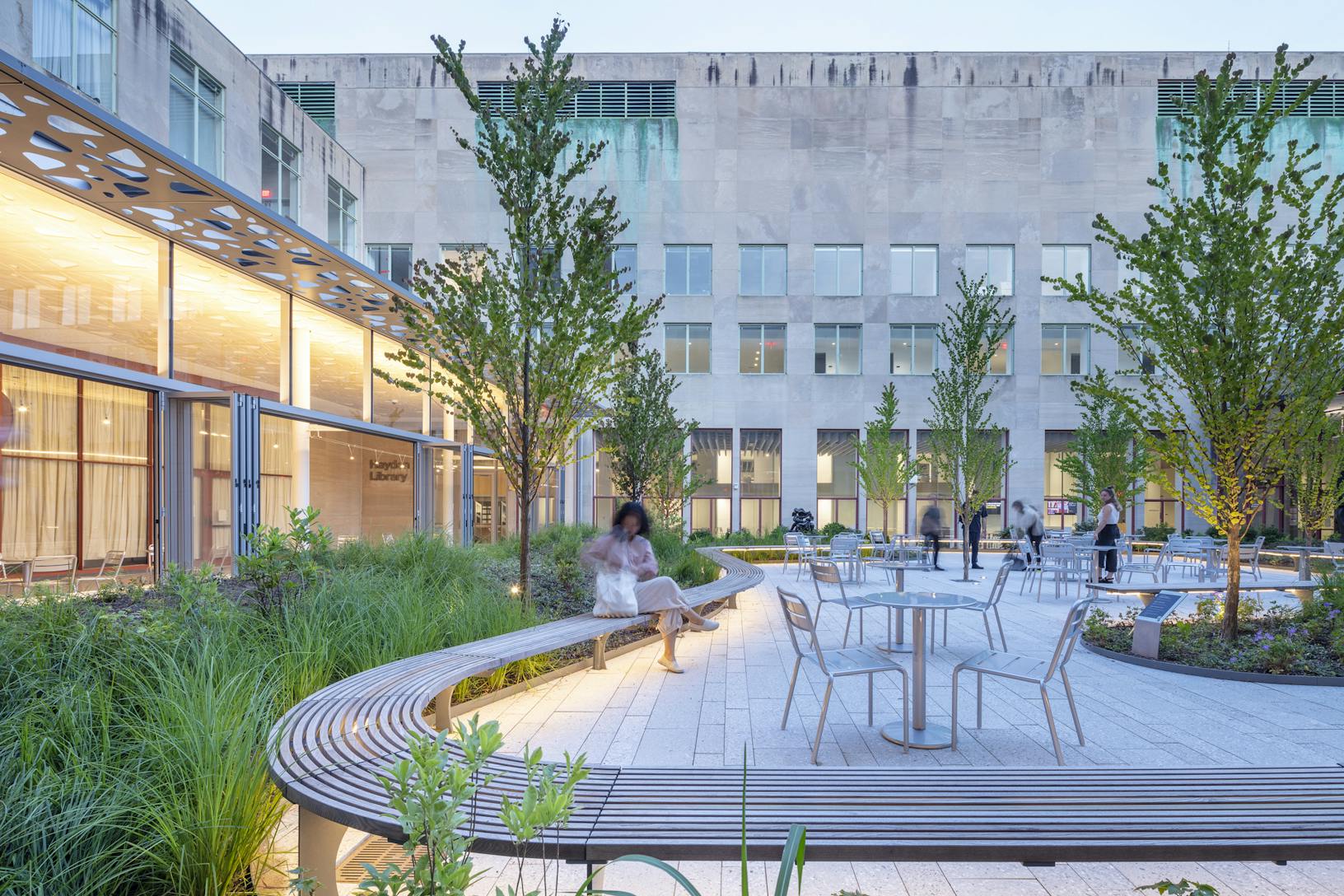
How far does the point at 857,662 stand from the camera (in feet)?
15.5

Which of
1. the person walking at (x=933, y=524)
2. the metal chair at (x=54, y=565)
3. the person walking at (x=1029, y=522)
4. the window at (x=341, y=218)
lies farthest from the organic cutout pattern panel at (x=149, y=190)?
the person walking at (x=1029, y=522)

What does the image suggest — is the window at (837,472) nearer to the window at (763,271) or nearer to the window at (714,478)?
the window at (714,478)

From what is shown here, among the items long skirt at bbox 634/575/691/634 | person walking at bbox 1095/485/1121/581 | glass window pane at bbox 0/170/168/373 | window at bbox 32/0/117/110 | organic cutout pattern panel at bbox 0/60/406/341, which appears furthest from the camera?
person walking at bbox 1095/485/1121/581

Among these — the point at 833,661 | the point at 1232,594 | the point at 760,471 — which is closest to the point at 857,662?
the point at 833,661

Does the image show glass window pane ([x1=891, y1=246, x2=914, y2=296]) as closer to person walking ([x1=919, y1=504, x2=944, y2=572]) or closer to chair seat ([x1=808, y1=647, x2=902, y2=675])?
person walking ([x1=919, y1=504, x2=944, y2=572])

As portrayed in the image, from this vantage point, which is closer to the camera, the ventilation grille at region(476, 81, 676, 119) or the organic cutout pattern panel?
the organic cutout pattern panel

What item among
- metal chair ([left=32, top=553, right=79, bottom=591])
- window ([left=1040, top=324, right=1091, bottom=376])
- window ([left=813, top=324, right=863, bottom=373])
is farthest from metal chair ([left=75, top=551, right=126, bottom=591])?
window ([left=1040, top=324, right=1091, bottom=376])

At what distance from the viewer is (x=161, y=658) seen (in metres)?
4.00

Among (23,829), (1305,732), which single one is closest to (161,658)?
(23,829)

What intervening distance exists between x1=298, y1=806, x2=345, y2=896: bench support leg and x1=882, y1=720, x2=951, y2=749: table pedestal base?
3.41 meters

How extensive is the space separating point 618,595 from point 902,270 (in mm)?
24341

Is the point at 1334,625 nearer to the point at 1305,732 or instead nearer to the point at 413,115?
the point at 1305,732

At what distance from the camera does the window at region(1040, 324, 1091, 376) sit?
27.6 meters

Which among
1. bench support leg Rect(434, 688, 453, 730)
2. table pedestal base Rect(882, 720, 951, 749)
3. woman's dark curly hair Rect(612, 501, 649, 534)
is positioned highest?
woman's dark curly hair Rect(612, 501, 649, 534)
